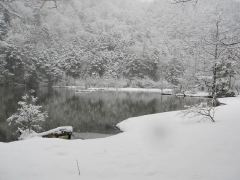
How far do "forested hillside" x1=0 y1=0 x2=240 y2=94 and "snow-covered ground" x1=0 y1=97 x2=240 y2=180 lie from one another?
97.5 inches

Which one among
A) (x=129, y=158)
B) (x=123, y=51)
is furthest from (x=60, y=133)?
(x=123, y=51)

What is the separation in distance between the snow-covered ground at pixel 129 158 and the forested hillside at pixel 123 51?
2.48 m

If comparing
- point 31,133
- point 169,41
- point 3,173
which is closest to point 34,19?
point 3,173

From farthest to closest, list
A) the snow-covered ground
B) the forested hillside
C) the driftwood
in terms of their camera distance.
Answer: the driftwood → the snow-covered ground → the forested hillside

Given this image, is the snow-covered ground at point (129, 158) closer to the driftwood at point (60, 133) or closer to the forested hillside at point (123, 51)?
the forested hillside at point (123, 51)

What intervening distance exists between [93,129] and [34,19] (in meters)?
11.8

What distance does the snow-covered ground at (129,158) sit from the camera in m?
5.06

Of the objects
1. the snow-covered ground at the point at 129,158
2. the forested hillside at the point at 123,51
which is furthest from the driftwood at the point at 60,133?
the forested hillside at the point at 123,51

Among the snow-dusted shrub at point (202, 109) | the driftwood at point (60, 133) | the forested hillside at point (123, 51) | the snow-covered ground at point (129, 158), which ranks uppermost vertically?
the forested hillside at point (123, 51)

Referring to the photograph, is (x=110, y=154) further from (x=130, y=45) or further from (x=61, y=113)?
(x=130, y=45)

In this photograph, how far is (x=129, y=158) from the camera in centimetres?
618

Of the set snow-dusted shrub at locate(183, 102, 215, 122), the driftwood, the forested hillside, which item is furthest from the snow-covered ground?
the driftwood

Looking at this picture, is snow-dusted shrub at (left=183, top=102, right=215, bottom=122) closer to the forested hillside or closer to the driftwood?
the driftwood

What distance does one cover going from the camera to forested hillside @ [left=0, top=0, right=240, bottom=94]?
13.2 ft
